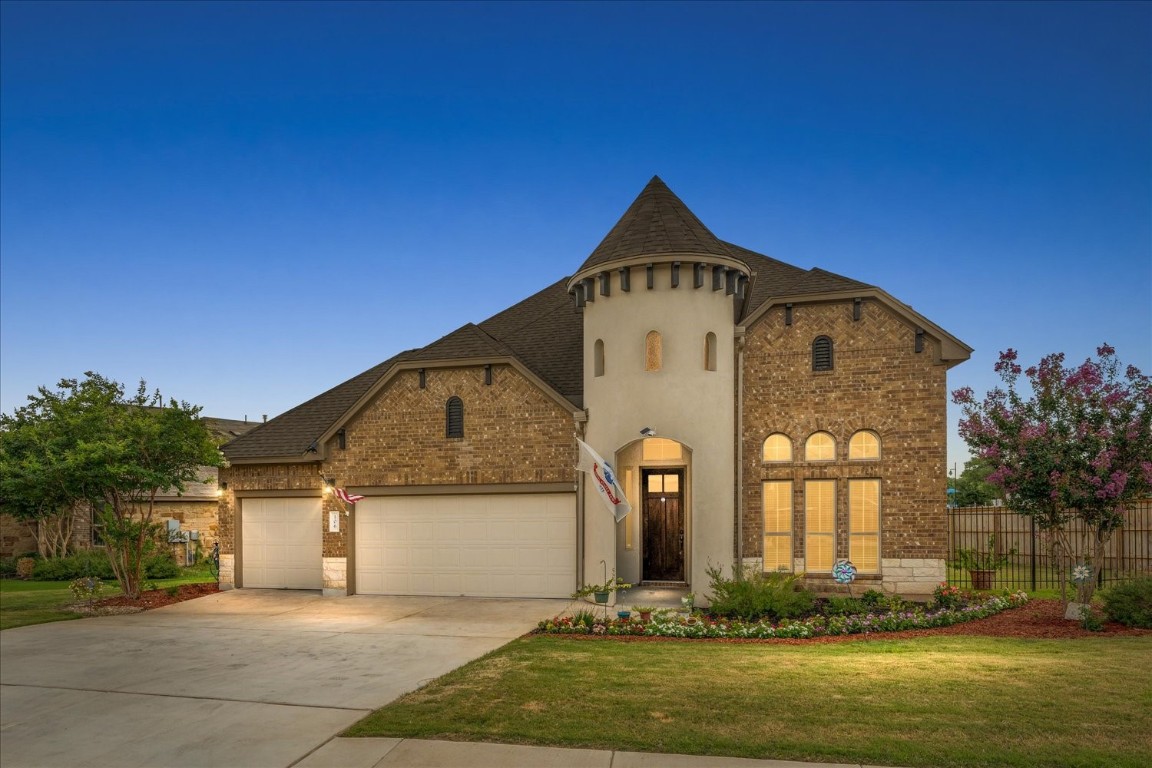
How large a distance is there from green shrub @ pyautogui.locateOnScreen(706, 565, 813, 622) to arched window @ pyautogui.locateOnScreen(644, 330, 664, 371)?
4379 millimetres

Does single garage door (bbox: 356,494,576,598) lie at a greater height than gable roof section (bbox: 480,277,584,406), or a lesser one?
lesser

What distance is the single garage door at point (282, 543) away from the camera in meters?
18.0

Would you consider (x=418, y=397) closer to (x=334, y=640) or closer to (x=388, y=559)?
(x=388, y=559)

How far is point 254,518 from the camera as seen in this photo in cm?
1842

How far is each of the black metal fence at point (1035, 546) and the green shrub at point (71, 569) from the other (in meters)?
24.7

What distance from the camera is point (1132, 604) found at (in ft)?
37.5

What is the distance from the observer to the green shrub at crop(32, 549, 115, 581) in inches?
894

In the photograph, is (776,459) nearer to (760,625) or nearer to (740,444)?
(740,444)

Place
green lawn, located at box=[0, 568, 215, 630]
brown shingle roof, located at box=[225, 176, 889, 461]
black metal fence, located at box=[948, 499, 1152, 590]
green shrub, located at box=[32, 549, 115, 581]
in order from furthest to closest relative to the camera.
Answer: green shrub, located at box=[32, 549, 115, 581], black metal fence, located at box=[948, 499, 1152, 590], brown shingle roof, located at box=[225, 176, 889, 461], green lawn, located at box=[0, 568, 215, 630]

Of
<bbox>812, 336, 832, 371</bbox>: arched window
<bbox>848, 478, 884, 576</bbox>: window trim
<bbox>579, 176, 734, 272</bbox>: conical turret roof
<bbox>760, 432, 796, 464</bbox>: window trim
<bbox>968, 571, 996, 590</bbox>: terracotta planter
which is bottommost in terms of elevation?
<bbox>968, 571, 996, 590</bbox>: terracotta planter

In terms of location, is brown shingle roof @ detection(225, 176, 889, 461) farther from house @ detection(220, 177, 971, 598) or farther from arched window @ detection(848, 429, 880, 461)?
arched window @ detection(848, 429, 880, 461)

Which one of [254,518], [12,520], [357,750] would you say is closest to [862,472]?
[357,750]

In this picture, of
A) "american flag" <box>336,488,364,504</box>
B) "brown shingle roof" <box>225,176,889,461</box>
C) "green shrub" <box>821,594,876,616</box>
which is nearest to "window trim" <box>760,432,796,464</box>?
"brown shingle roof" <box>225,176,889,461</box>

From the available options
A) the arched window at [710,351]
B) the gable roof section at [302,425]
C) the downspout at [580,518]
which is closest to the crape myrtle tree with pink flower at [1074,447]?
the arched window at [710,351]
